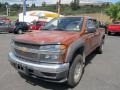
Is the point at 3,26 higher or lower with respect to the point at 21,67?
lower

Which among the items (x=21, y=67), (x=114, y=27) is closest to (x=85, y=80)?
(x=21, y=67)

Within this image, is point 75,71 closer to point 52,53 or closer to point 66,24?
point 52,53

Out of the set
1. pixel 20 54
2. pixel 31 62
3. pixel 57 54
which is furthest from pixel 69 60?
pixel 20 54

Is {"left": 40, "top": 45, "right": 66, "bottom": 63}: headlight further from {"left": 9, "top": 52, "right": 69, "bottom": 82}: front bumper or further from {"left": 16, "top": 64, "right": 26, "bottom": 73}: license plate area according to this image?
{"left": 16, "top": 64, "right": 26, "bottom": 73}: license plate area

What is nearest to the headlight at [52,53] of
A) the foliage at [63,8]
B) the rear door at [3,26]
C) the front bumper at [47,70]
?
the front bumper at [47,70]

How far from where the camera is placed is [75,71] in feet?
18.4

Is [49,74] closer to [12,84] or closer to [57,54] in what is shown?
[57,54]

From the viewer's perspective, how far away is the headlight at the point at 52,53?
16.4 ft

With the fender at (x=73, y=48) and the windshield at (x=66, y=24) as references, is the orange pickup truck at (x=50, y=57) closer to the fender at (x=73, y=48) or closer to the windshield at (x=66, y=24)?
the fender at (x=73, y=48)

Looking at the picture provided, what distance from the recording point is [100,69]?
7539mm

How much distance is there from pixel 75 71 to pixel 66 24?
178 centimetres

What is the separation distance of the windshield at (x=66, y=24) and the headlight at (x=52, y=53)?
1640 mm

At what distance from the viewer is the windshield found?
6598 millimetres

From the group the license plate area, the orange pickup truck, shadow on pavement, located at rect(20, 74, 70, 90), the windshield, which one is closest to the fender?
the orange pickup truck
